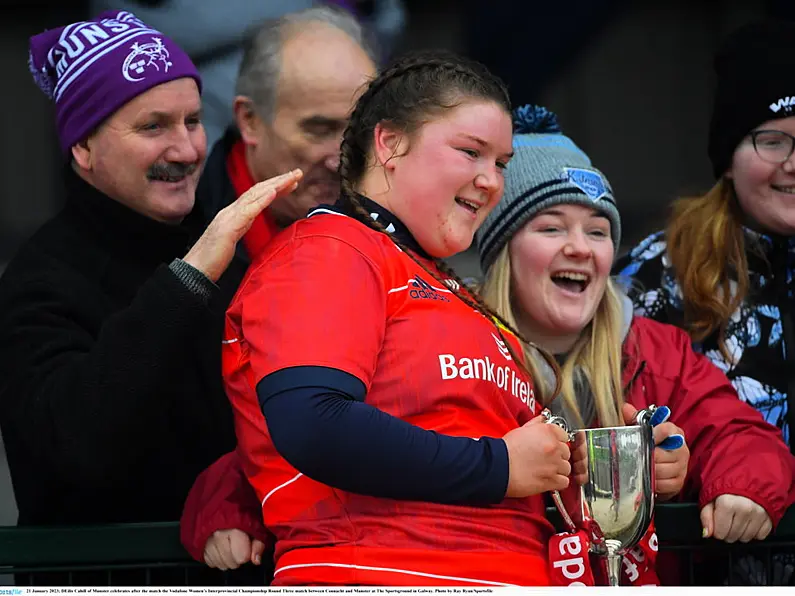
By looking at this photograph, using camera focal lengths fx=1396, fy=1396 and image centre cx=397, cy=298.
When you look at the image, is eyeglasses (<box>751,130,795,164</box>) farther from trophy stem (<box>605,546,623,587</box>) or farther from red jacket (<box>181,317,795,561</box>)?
trophy stem (<box>605,546,623,587</box>)

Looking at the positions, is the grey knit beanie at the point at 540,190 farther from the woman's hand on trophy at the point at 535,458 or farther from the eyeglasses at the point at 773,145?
the woman's hand on trophy at the point at 535,458

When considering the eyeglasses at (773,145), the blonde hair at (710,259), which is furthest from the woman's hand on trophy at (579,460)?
the eyeglasses at (773,145)

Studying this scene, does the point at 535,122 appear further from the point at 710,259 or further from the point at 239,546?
the point at 239,546

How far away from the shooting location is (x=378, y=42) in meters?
3.83

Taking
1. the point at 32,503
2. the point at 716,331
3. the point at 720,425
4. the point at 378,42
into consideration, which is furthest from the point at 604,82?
the point at 32,503

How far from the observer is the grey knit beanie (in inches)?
125

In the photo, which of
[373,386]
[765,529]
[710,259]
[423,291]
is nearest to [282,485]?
[373,386]

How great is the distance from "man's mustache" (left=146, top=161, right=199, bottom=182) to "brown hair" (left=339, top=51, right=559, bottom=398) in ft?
1.91

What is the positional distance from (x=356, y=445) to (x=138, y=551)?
854 mm

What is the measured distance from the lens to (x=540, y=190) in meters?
3.18

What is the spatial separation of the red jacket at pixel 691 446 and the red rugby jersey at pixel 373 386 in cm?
25

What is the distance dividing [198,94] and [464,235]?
3.04 feet

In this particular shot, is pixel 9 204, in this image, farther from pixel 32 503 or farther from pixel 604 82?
pixel 32 503

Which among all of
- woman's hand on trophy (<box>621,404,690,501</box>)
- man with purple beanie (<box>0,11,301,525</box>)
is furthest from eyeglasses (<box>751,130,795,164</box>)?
man with purple beanie (<box>0,11,301,525</box>)
